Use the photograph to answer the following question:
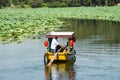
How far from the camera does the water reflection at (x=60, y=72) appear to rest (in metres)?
20.5

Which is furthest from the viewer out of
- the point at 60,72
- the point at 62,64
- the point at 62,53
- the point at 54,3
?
the point at 54,3

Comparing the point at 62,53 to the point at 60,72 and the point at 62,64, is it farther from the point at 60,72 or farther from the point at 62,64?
the point at 60,72

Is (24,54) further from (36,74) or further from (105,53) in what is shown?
(36,74)

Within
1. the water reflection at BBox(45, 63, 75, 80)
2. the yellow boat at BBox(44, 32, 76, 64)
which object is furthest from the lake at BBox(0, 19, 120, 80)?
the yellow boat at BBox(44, 32, 76, 64)

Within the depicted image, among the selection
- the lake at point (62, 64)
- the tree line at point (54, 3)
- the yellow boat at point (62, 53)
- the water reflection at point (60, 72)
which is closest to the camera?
the water reflection at point (60, 72)

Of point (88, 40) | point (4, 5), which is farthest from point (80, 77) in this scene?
point (4, 5)

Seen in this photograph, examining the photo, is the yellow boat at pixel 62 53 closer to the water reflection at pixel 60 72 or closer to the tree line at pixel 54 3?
the water reflection at pixel 60 72

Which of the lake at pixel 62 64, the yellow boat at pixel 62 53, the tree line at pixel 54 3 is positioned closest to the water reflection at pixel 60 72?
the lake at pixel 62 64

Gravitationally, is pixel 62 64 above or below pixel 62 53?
below

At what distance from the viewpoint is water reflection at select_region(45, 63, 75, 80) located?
20.5 metres

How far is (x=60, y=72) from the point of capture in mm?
21734

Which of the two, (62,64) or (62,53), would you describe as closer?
(62,53)

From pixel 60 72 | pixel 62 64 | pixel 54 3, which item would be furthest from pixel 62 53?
pixel 54 3

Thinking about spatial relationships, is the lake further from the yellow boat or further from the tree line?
the tree line
